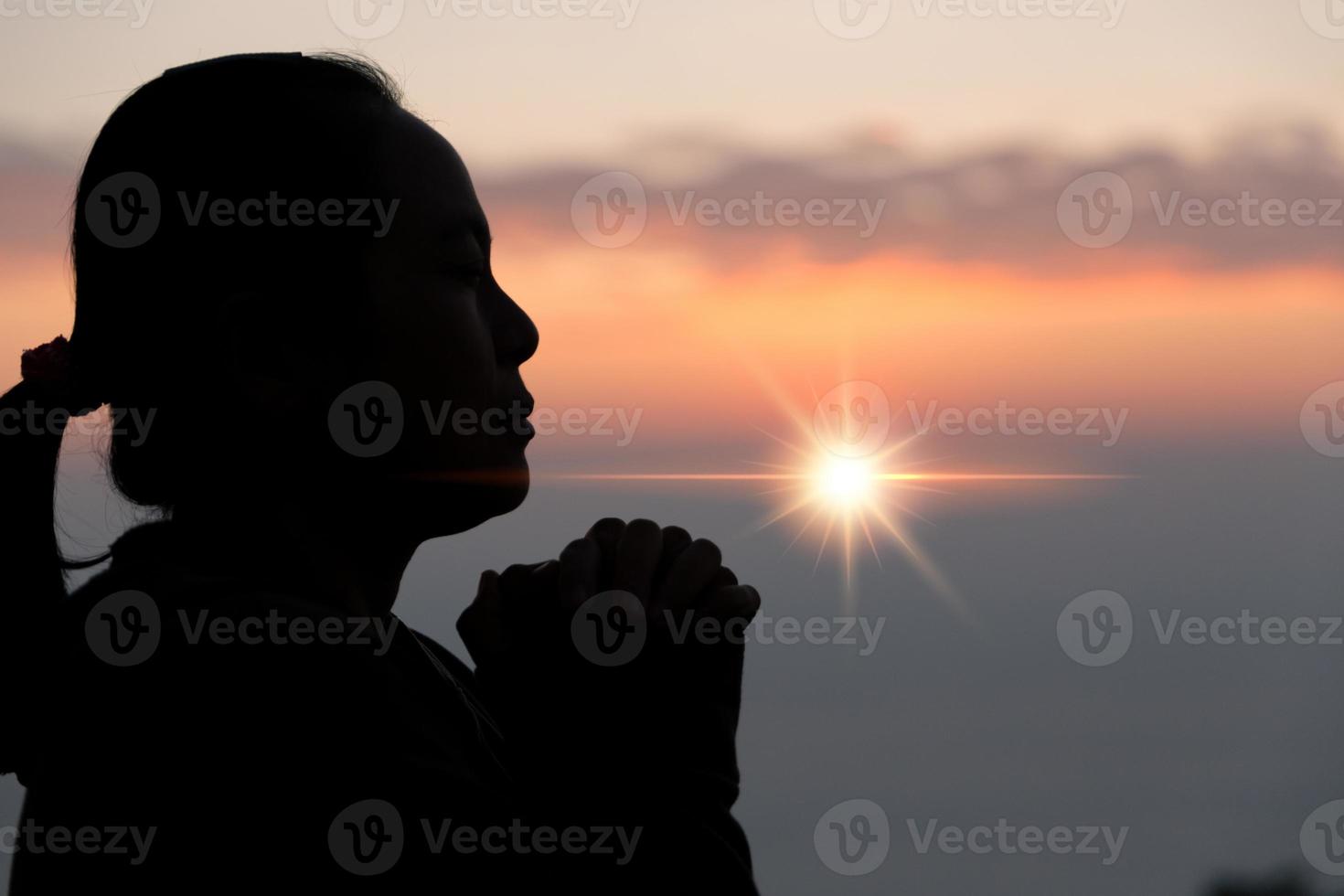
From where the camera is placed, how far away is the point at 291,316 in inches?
68.6

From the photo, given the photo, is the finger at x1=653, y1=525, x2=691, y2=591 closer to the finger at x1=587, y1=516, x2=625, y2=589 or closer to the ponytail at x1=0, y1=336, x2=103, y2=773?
the finger at x1=587, y1=516, x2=625, y2=589

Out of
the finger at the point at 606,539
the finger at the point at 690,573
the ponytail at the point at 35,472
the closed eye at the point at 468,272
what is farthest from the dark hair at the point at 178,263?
the finger at the point at 690,573

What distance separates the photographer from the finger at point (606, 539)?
1.68 m

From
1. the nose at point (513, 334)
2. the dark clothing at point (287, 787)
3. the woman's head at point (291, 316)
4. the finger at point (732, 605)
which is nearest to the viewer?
the dark clothing at point (287, 787)

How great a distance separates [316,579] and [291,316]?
0.34 metres

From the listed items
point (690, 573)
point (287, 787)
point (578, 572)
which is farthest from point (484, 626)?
point (287, 787)

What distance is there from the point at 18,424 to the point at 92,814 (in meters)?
0.67

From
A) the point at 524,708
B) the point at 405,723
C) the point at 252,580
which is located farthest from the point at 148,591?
the point at 524,708

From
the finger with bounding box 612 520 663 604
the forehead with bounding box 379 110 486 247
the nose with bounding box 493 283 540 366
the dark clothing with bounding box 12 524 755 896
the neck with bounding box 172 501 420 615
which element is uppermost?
the forehead with bounding box 379 110 486 247

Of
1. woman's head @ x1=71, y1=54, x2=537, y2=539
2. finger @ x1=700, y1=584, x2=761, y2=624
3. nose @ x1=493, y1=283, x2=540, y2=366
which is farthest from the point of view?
nose @ x1=493, y1=283, x2=540, y2=366

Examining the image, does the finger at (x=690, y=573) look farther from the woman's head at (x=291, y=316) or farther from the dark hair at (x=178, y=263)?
the dark hair at (x=178, y=263)

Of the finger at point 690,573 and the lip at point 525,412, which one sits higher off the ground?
the lip at point 525,412

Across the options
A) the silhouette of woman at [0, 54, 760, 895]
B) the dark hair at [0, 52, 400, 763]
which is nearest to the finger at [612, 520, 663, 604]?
the silhouette of woman at [0, 54, 760, 895]

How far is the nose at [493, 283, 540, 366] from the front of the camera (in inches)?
72.1
